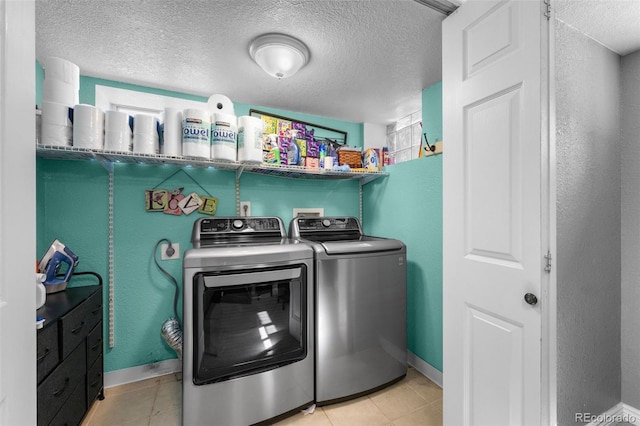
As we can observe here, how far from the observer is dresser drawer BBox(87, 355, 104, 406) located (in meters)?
1.63

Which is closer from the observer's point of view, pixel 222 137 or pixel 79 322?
pixel 79 322

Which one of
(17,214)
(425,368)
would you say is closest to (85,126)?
(17,214)

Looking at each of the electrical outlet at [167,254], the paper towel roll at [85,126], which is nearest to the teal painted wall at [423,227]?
the electrical outlet at [167,254]

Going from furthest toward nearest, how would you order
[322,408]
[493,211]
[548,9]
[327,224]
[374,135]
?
[374,135]
[327,224]
[322,408]
[493,211]
[548,9]

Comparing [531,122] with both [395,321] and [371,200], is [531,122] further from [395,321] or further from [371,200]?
[371,200]

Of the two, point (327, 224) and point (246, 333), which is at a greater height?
point (327, 224)

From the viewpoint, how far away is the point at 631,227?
1.46m

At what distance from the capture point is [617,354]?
1443mm

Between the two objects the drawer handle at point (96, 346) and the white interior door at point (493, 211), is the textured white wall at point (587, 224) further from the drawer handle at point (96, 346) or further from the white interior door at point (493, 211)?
the drawer handle at point (96, 346)

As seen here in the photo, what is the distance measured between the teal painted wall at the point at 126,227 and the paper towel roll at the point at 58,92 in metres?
0.53

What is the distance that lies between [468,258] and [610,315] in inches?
33.9

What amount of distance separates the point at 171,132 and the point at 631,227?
2.68 meters

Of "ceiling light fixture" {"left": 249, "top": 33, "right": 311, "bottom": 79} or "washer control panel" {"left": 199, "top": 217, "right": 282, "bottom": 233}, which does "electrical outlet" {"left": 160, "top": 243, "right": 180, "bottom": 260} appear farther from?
"ceiling light fixture" {"left": 249, "top": 33, "right": 311, "bottom": 79}

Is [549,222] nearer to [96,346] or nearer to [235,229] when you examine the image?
[235,229]
